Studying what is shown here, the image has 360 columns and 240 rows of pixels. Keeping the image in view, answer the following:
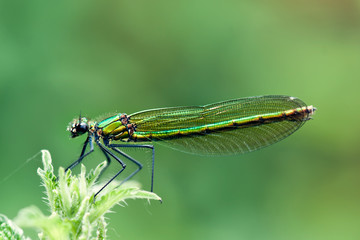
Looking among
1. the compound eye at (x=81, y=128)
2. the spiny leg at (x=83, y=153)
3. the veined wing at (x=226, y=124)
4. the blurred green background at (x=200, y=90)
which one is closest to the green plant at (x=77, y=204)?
the spiny leg at (x=83, y=153)

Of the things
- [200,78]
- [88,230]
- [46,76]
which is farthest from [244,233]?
[88,230]

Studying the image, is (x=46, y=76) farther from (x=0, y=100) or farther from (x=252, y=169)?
(x=252, y=169)

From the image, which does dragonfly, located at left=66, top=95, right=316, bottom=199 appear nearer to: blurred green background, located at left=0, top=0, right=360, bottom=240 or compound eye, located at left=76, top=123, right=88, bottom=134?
compound eye, located at left=76, top=123, right=88, bottom=134

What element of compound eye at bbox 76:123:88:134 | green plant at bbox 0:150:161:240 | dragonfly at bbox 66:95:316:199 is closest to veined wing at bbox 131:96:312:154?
dragonfly at bbox 66:95:316:199

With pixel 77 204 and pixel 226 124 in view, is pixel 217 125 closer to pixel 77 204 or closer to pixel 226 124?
pixel 226 124

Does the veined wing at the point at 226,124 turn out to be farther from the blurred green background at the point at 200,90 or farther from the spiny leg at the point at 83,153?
the blurred green background at the point at 200,90

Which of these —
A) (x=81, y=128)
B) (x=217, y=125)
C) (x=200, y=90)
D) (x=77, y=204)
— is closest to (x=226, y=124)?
(x=217, y=125)
